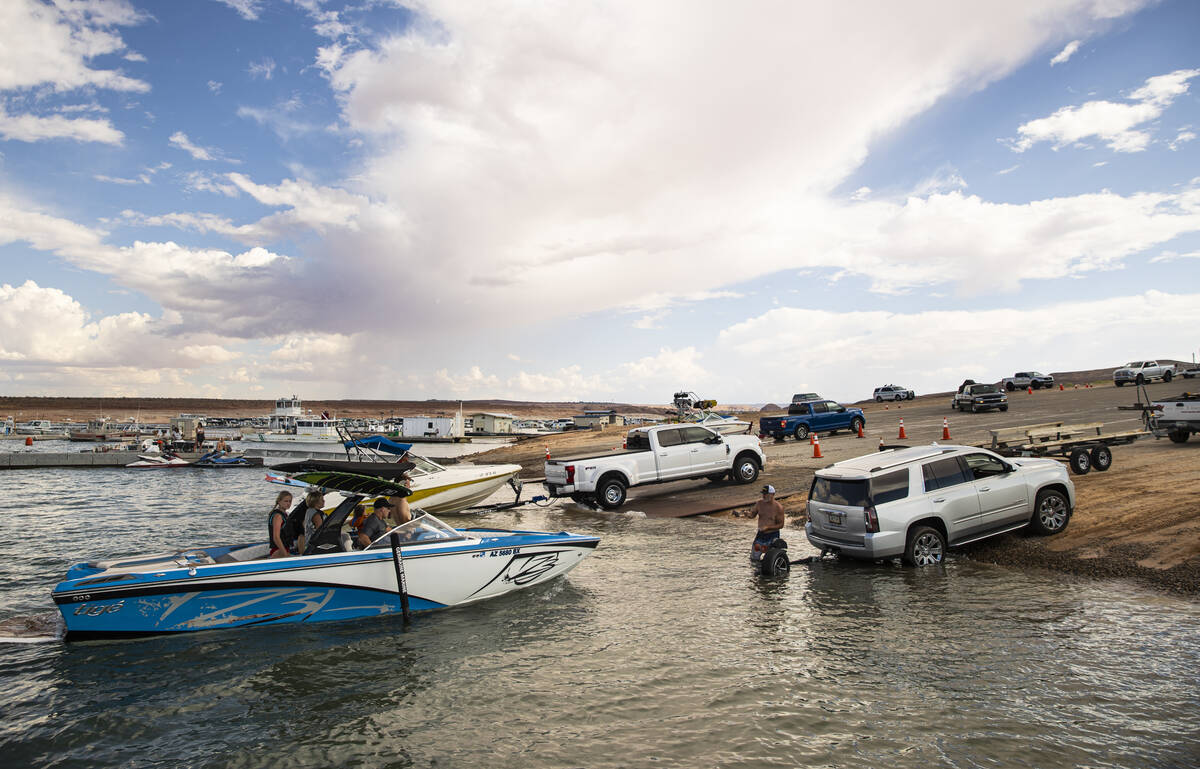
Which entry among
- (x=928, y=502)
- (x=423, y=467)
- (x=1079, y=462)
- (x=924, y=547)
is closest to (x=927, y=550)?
(x=924, y=547)

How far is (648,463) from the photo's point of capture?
62.3 feet

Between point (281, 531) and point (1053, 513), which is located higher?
point (281, 531)

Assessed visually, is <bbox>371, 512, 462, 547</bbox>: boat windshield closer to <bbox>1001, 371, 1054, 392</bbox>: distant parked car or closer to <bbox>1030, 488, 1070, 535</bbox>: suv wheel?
<bbox>1030, 488, 1070, 535</bbox>: suv wheel

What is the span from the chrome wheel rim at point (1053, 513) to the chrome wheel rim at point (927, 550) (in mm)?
2528

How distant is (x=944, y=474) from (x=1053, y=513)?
2714mm

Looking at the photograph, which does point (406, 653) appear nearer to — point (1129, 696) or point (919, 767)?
point (919, 767)

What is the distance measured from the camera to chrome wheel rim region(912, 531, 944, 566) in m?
10.4

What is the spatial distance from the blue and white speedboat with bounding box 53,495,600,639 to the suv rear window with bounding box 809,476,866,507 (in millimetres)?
4314

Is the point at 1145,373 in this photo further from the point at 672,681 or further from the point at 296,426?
the point at 296,426

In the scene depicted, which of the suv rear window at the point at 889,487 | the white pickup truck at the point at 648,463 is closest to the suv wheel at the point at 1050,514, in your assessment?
the suv rear window at the point at 889,487

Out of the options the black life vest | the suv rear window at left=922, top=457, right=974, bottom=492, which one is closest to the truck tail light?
the suv rear window at left=922, top=457, right=974, bottom=492

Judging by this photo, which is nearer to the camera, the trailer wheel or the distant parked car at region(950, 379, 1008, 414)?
the trailer wheel

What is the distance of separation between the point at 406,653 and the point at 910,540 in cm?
775

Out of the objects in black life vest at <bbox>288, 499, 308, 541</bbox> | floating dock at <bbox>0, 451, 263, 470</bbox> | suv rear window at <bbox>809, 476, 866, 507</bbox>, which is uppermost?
floating dock at <bbox>0, 451, 263, 470</bbox>
